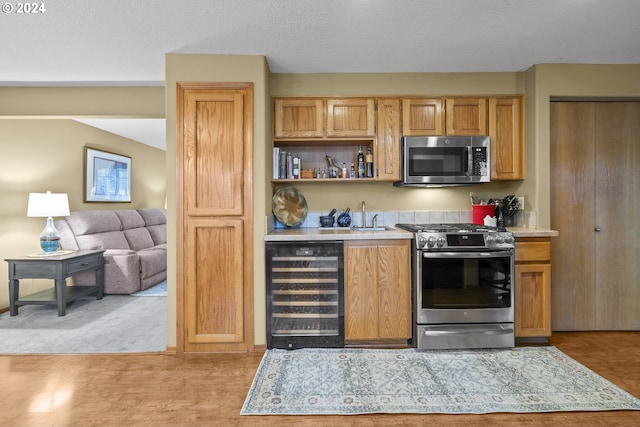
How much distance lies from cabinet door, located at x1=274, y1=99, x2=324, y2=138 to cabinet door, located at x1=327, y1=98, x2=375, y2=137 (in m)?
0.10

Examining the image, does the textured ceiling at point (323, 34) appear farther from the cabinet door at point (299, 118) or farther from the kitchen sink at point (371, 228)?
the kitchen sink at point (371, 228)

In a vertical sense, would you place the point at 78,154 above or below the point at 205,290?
above

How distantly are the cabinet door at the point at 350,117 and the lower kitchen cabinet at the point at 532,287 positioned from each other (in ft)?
5.30

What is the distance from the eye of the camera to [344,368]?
95.7 inches

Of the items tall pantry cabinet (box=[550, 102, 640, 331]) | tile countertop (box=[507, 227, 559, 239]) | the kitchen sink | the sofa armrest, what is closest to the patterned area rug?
tall pantry cabinet (box=[550, 102, 640, 331])

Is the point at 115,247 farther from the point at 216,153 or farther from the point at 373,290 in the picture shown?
the point at 373,290

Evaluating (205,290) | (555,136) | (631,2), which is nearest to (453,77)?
(555,136)

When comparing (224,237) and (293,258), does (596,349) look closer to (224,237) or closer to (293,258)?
(293,258)

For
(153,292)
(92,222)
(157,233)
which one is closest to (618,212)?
(153,292)

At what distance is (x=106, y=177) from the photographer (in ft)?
17.8

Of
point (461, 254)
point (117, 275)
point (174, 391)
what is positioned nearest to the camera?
point (174, 391)

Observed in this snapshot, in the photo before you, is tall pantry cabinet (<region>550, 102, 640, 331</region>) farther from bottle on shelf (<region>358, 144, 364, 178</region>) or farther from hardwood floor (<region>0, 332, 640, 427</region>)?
bottle on shelf (<region>358, 144, 364, 178</region>)

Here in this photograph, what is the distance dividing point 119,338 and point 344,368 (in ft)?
6.86

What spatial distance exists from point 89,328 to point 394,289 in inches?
117
